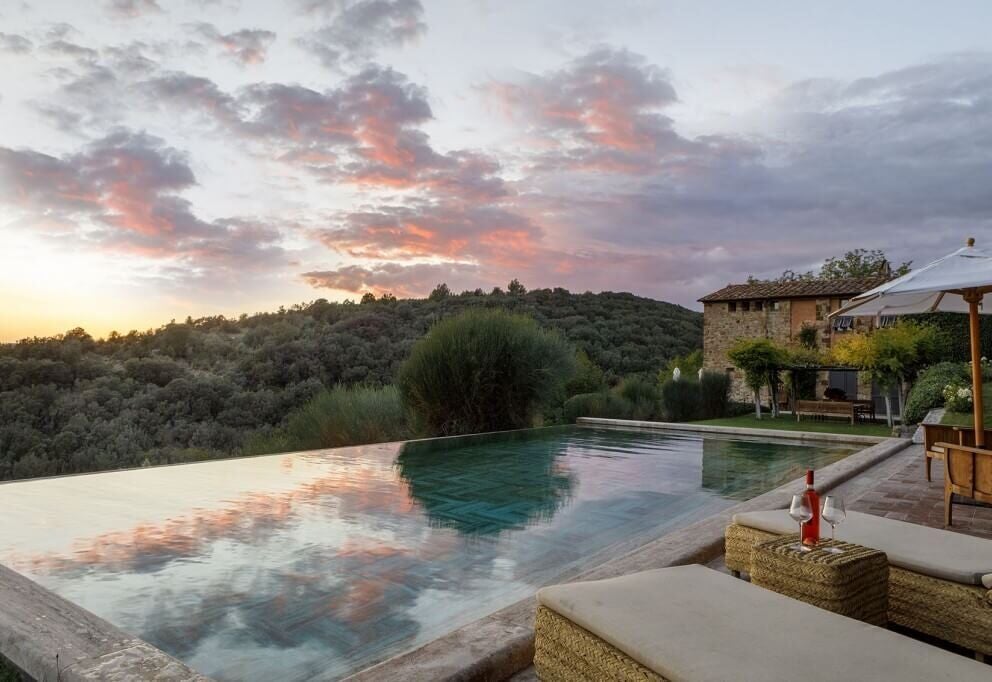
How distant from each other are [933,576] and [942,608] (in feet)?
0.36

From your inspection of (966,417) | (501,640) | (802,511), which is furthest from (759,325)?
(501,640)

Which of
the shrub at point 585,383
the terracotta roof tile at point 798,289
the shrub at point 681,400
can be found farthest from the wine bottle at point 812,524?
the terracotta roof tile at point 798,289

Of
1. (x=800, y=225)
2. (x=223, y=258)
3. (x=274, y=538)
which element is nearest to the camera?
(x=274, y=538)

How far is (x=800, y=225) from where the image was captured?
1764cm

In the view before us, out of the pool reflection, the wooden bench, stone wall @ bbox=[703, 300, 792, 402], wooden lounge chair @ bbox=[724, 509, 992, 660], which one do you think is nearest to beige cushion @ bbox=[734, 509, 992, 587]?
wooden lounge chair @ bbox=[724, 509, 992, 660]

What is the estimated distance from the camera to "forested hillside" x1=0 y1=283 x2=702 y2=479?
1189cm

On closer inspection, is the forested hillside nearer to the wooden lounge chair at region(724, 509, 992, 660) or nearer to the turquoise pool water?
the turquoise pool water

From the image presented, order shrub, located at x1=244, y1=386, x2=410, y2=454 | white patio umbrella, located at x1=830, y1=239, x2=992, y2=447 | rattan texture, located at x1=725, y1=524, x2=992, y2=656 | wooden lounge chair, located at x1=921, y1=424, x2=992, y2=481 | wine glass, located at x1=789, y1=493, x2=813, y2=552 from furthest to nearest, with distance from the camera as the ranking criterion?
1. shrub, located at x1=244, y1=386, x2=410, y2=454
2. wooden lounge chair, located at x1=921, y1=424, x2=992, y2=481
3. white patio umbrella, located at x1=830, y1=239, x2=992, y2=447
4. wine glass, located at x1=789, y1=493, x2=813, y2=552
5. rattan texture, located at x1=725, y1=524, x2=992, y2=656

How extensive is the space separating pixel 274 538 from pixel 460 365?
623 cm

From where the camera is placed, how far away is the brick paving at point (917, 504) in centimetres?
401

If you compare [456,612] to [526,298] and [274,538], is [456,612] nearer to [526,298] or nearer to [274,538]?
[274,538]

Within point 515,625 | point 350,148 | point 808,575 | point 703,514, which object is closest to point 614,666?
point 515,625

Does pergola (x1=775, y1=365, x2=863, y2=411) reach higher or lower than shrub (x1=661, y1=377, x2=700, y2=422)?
higher

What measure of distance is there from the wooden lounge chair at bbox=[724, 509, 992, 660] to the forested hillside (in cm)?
974
